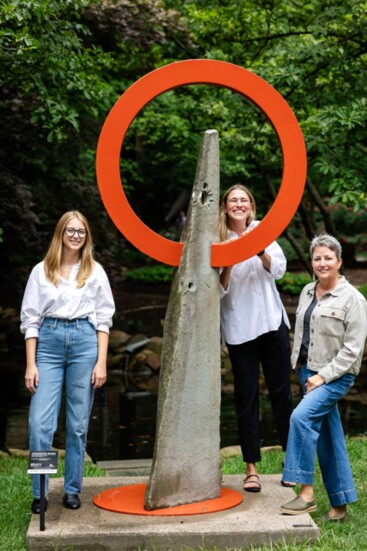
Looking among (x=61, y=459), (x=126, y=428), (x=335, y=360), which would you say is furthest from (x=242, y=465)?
(x=126, y=428)

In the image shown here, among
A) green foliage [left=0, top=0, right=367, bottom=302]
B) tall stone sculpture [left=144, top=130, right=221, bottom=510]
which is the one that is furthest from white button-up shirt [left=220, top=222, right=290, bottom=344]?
green foliage [left=0, top=0, right=367, bottom=302]

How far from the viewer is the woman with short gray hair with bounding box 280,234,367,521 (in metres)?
4.59

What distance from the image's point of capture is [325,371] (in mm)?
4594

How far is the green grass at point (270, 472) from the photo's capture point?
4383 mm

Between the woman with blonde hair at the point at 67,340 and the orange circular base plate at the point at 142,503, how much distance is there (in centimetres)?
20

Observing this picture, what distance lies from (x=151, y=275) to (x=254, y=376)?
50.1 feet

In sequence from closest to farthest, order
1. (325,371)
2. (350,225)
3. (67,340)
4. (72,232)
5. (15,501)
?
1. (325,371)
2. (67,340)
3. (72,232)
4. (15,501)
5. (350,225)

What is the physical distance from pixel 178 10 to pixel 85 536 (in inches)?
403

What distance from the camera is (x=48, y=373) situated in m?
4.77

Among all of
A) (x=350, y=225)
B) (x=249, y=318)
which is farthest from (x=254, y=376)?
(x=350, y=225)

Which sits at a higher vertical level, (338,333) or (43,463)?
(338,333)

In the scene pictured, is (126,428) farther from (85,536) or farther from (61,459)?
(85,536)

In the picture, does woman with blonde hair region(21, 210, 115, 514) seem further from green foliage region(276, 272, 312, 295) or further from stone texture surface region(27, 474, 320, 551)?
green foliage region(276, 272, 312, 295)

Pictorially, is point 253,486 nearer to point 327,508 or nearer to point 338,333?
point 327,508
